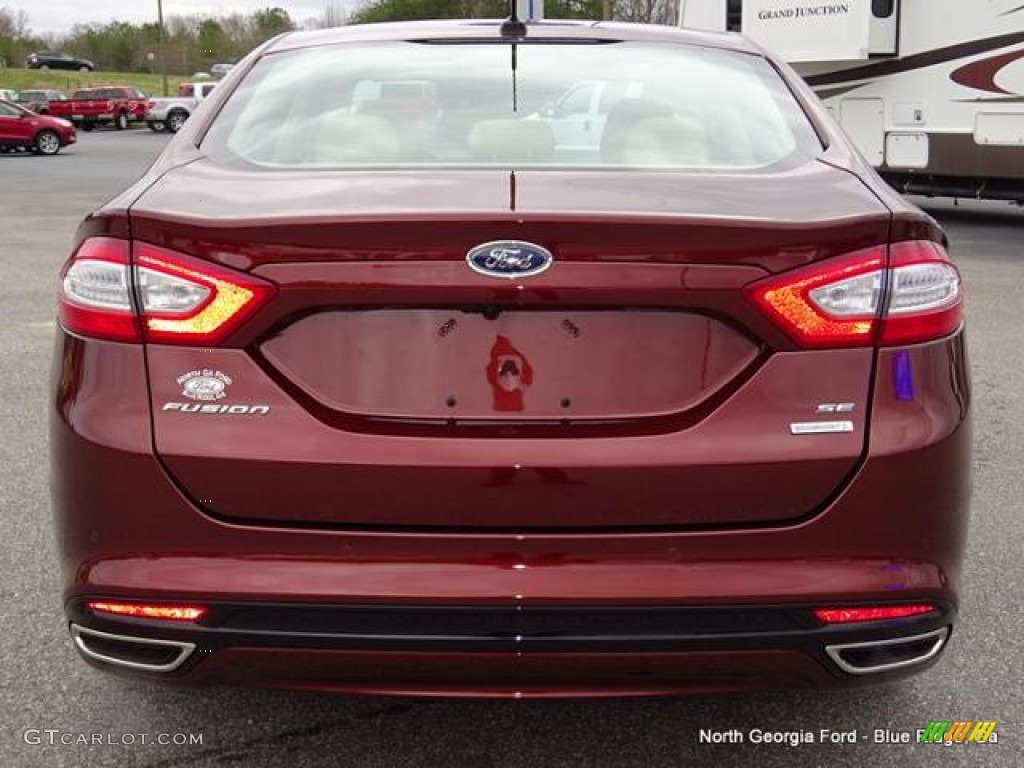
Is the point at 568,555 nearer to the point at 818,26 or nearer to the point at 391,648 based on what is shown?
the point at 391,648

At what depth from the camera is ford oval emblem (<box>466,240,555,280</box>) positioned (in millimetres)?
2236

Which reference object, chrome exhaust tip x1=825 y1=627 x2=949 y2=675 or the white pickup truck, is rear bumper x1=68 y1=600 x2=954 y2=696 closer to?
chrome exhaust tip x1=825 y1=627 x2=949 y2=675

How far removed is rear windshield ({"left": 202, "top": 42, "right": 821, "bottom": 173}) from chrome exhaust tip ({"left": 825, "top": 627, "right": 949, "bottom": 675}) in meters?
1.01

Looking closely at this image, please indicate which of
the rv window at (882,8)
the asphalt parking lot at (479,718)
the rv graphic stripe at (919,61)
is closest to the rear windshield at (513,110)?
the asphalt parking lot at (479,718)

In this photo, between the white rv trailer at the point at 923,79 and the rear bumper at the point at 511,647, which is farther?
the white rv trailer at the point at 923,79

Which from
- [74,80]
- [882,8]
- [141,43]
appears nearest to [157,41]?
[141,43]

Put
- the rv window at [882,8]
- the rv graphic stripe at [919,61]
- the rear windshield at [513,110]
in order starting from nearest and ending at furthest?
1. the rear windshield at [513,110]
2. the rv graphic stripe at [919,61]
3. the rv window at [882,8]

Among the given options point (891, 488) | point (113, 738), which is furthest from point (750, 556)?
point (113, 738)

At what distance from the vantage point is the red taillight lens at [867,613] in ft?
7.48

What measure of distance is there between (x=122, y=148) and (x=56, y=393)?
3632cm

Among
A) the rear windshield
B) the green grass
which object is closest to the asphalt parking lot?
the rear windshield

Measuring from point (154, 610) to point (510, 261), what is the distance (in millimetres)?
927

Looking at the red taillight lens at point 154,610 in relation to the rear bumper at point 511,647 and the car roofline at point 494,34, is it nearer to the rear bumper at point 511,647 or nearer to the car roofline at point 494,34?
the rear bumper at point 511,647

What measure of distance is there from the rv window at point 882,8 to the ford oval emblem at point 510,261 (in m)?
11.5
